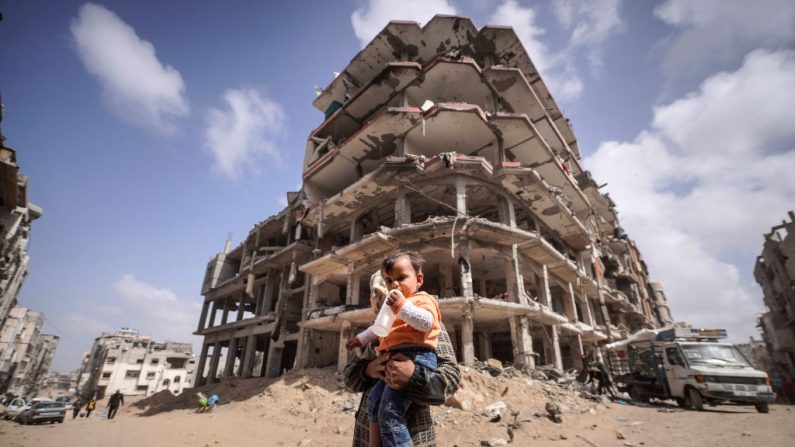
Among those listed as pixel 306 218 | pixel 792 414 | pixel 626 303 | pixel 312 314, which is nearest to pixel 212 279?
pixel 306 218

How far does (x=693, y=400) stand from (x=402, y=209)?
12434 millimetres

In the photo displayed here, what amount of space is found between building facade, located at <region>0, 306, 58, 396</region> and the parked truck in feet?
176

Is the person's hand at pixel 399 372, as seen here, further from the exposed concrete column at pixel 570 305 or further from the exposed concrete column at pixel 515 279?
the exposed concrete column at pixel 570 305

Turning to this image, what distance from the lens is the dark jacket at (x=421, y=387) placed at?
1759mm

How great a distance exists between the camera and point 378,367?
1.87 m

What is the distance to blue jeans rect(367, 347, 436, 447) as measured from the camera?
1722 millimetres

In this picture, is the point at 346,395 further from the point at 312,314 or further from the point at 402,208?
the point at 402,208

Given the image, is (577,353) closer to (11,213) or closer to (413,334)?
(413,334)

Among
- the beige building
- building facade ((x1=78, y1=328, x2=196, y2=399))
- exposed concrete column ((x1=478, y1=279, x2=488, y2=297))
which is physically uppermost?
the beige building

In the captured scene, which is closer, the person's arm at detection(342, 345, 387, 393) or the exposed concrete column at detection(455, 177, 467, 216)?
the person's arm at detection(342, 345, 387, 393)

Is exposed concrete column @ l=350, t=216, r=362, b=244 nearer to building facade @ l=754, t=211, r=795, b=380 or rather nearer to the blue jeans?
the blue jeans

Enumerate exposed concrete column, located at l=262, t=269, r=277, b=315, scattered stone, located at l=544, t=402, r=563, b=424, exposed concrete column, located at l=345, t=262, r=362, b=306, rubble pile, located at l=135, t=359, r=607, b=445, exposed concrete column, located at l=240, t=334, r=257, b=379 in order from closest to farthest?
rubble pile, located at l=135, t=359, r=607, b=445
scattered stone, located at l=544, t=402, r=563, b=424
exposed concrete column, located at l=345, t=262, r=362, b=306
exposed concrete column, located at l=240, t=334, r=257, b=379
exposed concrete column, located at l=262, t=269, r=277, b=315

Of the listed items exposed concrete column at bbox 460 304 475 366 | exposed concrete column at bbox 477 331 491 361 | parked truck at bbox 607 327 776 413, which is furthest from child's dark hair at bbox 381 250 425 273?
exposed concrete column at bbox 477 331 491 361

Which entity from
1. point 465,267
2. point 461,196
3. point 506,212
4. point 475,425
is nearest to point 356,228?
point 461,196
